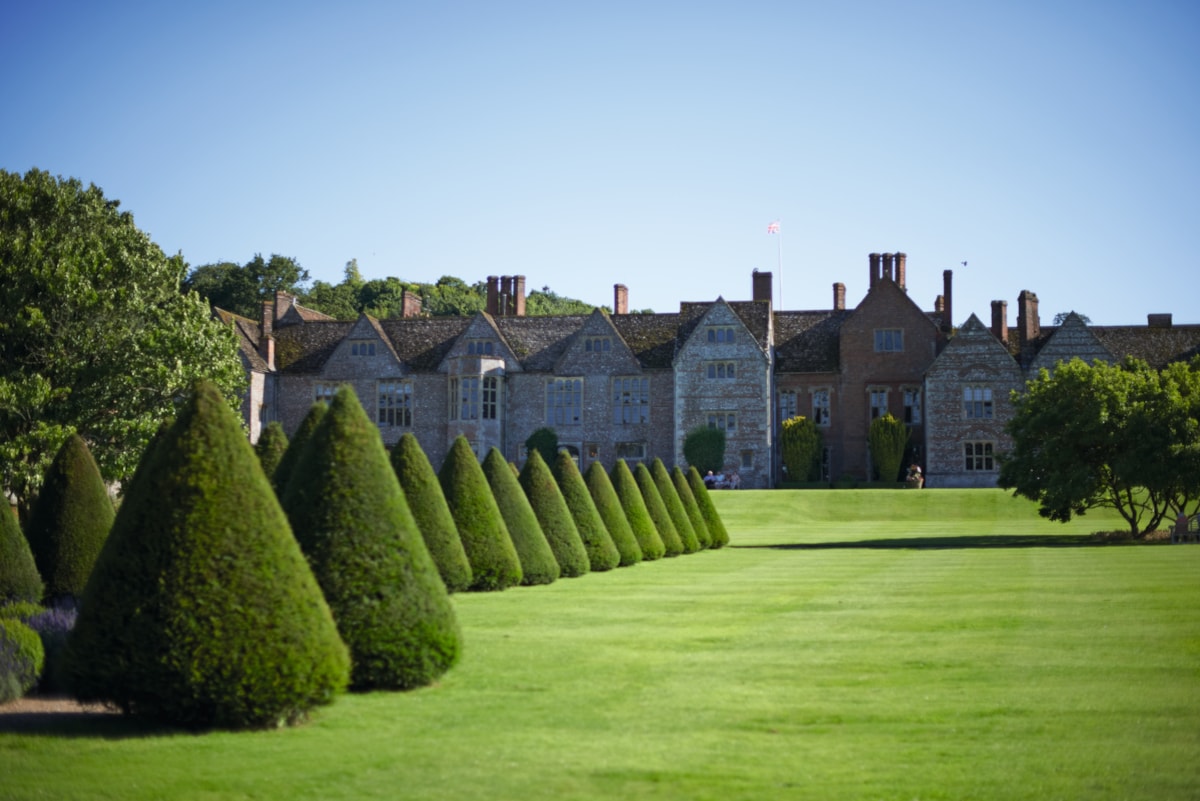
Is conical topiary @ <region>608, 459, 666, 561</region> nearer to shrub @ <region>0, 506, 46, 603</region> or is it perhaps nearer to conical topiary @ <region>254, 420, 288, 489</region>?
conical topiary @ <region>254, 420, 288, 489</region>

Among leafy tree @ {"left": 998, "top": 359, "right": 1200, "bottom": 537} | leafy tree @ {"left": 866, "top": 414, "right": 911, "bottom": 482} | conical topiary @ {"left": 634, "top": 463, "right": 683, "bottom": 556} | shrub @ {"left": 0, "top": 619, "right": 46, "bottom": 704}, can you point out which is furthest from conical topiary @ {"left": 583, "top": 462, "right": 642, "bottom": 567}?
leafy tree @ {"left": 866, "top": 414, "right": 911, "bottom": 482}

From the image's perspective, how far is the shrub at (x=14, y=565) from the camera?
54.3 ft

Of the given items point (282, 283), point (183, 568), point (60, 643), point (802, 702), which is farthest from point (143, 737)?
point (282, 283)

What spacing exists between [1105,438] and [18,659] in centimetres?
3237

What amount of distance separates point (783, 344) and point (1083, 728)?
58.5 meters

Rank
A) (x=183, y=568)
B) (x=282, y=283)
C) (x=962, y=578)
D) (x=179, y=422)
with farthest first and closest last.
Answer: (x=282, y=283), (x=962, y=578), (x=179, y=422), (x=183, y=568)

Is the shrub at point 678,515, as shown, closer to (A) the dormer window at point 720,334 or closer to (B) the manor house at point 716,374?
(B) the manor house at point 716,374

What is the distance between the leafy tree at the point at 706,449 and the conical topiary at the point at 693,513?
26.6m

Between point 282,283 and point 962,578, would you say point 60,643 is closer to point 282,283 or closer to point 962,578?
point 962,578

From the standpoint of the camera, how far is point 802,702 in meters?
11.8

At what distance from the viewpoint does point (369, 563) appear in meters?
12.3

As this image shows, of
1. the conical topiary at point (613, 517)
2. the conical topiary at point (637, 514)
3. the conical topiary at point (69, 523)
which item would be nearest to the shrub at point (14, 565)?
the conical topiary at point (69, 523)

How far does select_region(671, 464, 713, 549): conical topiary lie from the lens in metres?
35.9

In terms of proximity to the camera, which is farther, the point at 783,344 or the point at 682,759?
the point at 783,344
